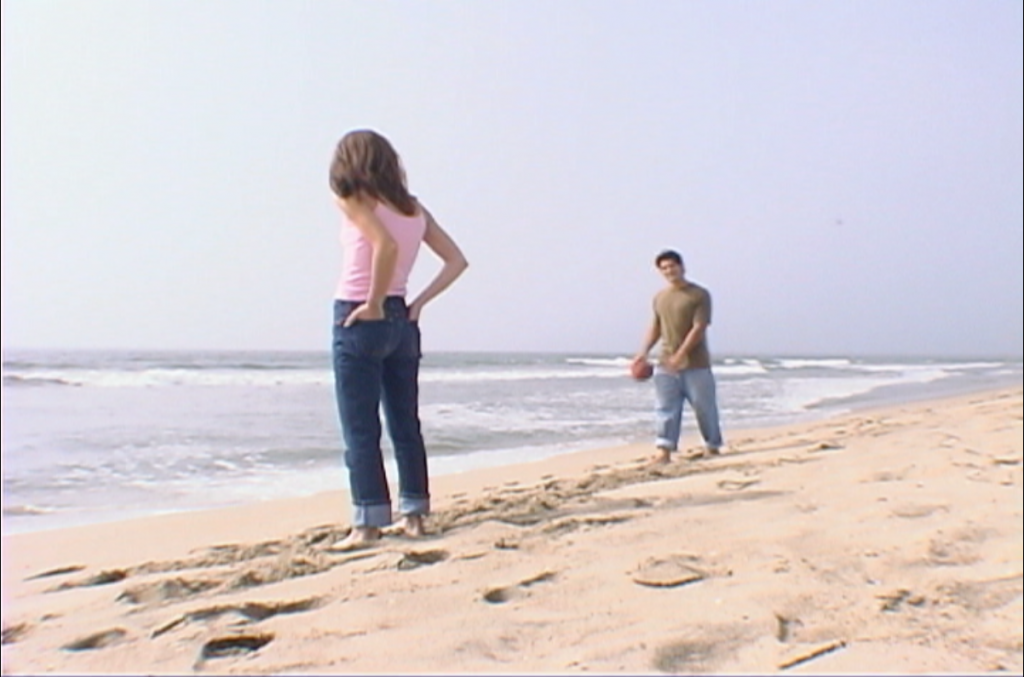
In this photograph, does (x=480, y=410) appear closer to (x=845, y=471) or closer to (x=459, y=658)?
(x=459, y=658)

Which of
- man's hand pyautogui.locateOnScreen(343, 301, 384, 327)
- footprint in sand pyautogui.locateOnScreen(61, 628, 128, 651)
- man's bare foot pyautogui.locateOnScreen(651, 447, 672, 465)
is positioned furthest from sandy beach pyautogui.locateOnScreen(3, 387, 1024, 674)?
man's bare foot pyautogui.locateOnScreen(651, 447, 672, 465)

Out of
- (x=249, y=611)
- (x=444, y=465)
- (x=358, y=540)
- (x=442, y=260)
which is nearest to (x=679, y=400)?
(x=444, y=465)

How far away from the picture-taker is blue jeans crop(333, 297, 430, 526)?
73 cm

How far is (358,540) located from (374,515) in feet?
2.67

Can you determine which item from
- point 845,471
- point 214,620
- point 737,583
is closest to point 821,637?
point 737,583

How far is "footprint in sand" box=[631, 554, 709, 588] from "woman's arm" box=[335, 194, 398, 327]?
2.15 metres

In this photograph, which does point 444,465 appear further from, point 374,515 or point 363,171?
point 363,171

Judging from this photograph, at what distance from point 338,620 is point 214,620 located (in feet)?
0.91

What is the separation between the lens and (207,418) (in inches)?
74.3

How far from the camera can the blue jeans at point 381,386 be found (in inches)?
28.6

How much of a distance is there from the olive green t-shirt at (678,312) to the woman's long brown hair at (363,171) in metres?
4.70

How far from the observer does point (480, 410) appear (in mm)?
1551

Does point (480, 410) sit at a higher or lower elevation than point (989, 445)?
higher

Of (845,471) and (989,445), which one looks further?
(989,445)
